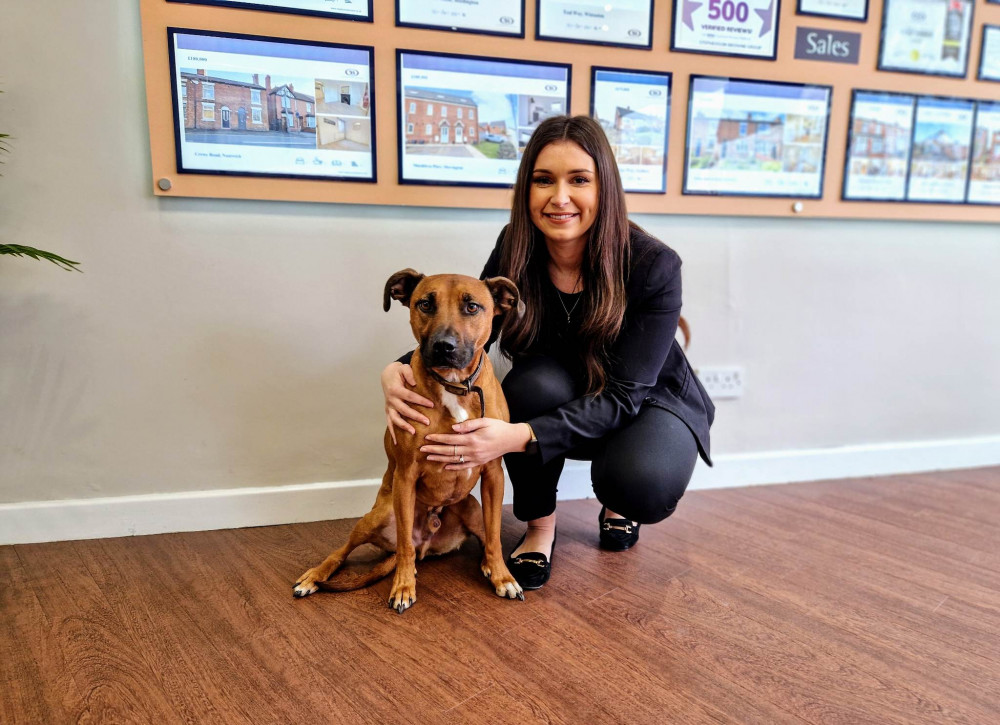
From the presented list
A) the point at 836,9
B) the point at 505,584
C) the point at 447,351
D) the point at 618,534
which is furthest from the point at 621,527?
the point at 836,9

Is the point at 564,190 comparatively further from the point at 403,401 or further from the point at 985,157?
the point at 985,157

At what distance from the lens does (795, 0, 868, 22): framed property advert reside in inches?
92.8

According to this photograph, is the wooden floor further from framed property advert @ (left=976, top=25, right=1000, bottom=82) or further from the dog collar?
framed property advert @ (left=976, top=25, right=1000, bottom=82)

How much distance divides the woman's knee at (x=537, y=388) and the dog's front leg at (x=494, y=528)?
0.67ft

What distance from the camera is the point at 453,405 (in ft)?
5.09

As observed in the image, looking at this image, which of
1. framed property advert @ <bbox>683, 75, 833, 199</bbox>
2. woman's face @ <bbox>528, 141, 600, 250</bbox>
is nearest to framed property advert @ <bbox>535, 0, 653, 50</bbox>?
framed property advert @ <bbox>683, 75, 833, 199</bbox>

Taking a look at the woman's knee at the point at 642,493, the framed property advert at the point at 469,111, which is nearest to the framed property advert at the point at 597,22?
the framed property advert at the point at 469,111

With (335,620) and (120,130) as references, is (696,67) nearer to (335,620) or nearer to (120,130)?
(120,130)

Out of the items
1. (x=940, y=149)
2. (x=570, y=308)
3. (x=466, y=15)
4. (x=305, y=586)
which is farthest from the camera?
(x=940, y=149)

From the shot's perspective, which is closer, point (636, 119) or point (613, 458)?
point (613, 458)

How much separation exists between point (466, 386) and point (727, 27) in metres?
1.76

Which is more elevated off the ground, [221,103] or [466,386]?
[221,103]

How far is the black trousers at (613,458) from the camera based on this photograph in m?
1.70

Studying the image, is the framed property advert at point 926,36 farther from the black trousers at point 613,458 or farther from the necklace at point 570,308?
the black trousers at point 613,458
